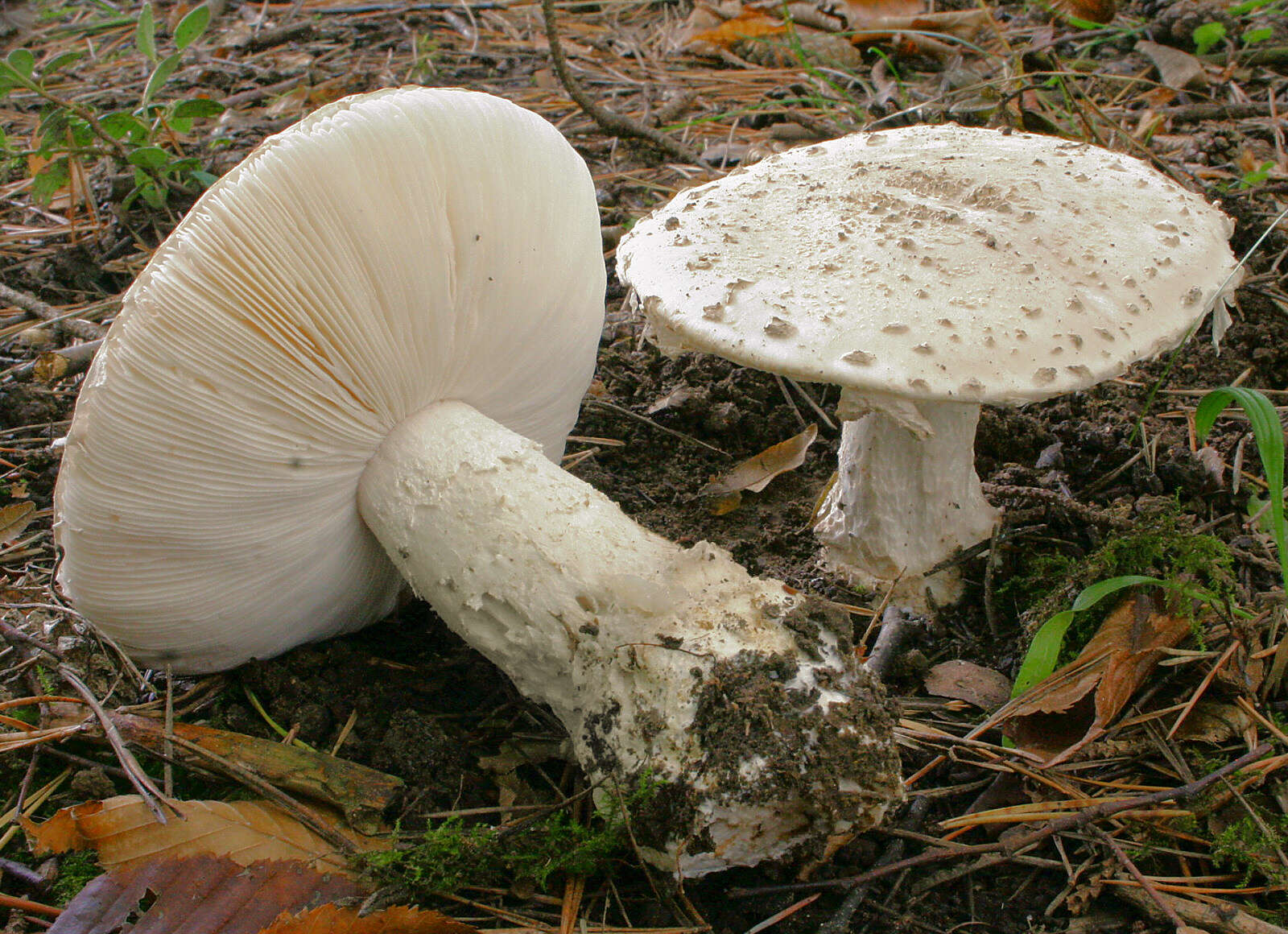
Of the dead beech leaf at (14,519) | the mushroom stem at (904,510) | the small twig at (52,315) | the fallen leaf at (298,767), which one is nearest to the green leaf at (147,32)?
the small twig at (52,315)

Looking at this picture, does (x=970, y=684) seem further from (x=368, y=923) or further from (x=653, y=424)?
(x=368, y=923)

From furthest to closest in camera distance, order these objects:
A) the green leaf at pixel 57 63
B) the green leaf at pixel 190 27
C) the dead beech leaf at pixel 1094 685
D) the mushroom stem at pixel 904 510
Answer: the green leaf at pixel 190 27, the green leaf at pixel 57 63, the mushroom stem at pixel 904 510, the dead beech leaf at pixel 1094 685

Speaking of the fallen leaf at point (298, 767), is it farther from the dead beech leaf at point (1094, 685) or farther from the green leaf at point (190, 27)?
the green leaf at point (190, 27)

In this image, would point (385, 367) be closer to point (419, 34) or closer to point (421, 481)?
point (421, 481)

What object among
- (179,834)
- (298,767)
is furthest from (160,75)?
(179,834)

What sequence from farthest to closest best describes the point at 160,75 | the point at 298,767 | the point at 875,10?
the point at 875,10
the point at 160,75
the point at 298,767

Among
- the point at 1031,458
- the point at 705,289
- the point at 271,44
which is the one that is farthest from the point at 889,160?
the point at 271,44

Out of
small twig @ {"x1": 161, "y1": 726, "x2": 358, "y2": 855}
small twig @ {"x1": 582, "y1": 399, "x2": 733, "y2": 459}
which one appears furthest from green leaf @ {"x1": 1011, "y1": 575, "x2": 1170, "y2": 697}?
small twig @ {"x1": 161, "y1": 726, "x2": 358, "y2": 855}
